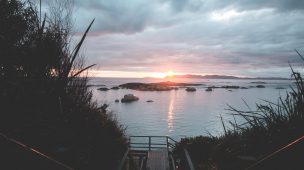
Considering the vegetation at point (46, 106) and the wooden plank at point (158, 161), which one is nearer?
the vegetation at point (46, 106)

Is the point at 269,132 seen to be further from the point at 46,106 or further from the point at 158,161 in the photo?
the point at 158,161

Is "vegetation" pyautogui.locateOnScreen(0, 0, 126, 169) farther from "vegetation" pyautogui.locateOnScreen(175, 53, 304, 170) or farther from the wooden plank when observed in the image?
"vegetation" pyautogui.locateOnScreen(175, 53, 304, 170)

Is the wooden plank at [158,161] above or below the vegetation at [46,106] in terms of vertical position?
below

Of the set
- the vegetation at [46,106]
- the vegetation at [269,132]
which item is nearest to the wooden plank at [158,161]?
the vegetation at [46,106]

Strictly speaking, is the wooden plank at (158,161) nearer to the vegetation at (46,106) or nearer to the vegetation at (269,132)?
the vegetation at (46,106)

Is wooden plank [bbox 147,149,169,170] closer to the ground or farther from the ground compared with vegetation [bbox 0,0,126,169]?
closer to the ground

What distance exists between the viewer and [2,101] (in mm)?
4184

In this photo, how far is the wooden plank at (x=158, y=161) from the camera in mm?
8795

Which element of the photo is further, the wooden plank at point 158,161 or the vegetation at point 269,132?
the wooden plank at point 158,161

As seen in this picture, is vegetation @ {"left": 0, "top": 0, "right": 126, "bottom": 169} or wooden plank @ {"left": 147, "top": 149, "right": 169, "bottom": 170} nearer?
vegetation @ {"left": 0, "top": 0, "right": 126, "bottom": 169}

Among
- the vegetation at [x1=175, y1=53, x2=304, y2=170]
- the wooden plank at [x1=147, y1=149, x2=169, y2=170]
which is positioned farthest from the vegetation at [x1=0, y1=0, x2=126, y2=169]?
the vegetation at [x1=175, y1=53, x2=304, y2=170]

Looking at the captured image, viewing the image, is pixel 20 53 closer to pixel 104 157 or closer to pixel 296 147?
pixel 104 157

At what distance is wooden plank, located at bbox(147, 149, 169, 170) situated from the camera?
28.9 feet

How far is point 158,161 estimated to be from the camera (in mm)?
9375
